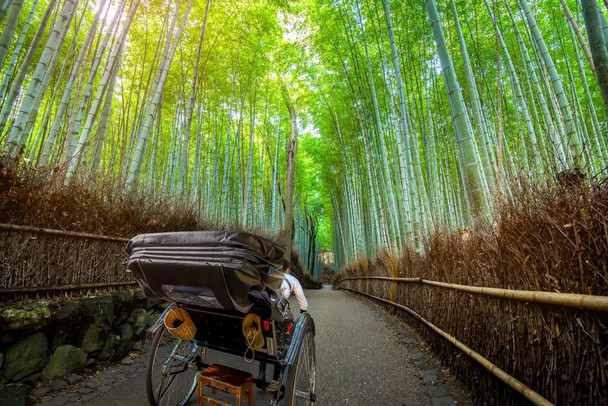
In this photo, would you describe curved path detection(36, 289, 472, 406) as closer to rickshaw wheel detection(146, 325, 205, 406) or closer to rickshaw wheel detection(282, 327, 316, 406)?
rickshaw wheel detection(146, 325, 205, 406)

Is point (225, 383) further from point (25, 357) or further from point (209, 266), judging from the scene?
point (25, 357)

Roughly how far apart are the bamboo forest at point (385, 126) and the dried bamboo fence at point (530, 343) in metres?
0.01

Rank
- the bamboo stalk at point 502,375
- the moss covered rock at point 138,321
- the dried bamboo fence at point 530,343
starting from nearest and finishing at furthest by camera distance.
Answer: the dried bamboo fence at point 530,343, the bamboo stalk at point 502,375, the moss covered rock at point 138,321

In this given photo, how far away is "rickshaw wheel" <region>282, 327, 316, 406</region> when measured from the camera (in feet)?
4.17

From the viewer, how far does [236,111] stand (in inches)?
350

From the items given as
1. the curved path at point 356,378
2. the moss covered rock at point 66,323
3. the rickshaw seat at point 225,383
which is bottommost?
the curved path at point 356,378

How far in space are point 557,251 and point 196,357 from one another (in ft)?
6.61

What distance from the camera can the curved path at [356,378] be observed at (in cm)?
184

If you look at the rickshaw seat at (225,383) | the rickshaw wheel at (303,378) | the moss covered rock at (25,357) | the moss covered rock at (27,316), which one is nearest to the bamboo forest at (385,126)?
the moss covered rock at (27,316)

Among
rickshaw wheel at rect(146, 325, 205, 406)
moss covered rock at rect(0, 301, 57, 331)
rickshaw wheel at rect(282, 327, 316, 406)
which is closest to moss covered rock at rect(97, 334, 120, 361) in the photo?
moss covered rock at rect(0, 301, 57, 331)

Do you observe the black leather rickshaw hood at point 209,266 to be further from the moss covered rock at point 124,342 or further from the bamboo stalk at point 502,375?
the moss covered rock at point 124,342

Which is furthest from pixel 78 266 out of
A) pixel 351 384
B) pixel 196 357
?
pixel 351 384

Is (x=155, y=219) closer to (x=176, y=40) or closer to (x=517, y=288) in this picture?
(x=176, y=40)

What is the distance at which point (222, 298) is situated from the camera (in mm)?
1188
